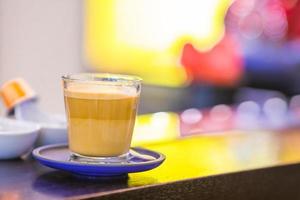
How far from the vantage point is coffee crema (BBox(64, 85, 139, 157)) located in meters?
0.75

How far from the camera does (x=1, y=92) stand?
105cm

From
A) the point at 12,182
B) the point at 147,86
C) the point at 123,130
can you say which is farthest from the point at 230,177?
the point at 147,86

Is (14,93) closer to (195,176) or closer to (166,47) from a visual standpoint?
(195,176)

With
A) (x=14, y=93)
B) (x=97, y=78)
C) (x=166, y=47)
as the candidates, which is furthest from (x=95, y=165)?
(x=166, y=47)

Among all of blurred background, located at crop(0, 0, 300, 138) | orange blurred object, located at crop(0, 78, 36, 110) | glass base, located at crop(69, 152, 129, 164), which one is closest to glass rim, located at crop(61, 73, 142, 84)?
glass base, located at crop(69, 152, 129, 164)

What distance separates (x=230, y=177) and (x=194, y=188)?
0.10 meters

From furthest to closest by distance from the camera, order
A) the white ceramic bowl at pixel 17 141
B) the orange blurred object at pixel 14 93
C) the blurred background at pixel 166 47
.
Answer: the blurred background at pixel 166 47 → the orange blurred object at pixel 14 93 → the white ceramic bowl at pixel 17 141

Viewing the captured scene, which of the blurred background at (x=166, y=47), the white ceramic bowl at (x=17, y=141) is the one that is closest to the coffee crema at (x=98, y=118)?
the white ceramic bowl at (x=17, y=141)

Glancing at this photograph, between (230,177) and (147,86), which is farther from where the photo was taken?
(147,86)

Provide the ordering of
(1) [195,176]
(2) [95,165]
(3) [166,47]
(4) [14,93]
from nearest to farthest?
(2) [95,165] < (1) [195,176] < (4) [14,93] < (3) [166,47]

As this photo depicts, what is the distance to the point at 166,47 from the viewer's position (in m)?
4.11

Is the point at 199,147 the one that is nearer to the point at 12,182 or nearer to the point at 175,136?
the point at 175,136

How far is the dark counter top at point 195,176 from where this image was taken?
70 centimetres

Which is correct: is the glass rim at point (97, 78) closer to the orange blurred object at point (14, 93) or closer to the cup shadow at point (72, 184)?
the cup shadow at point (72, 184)
